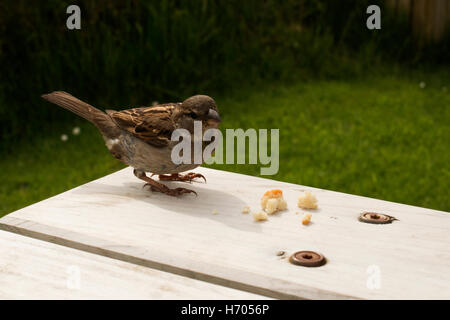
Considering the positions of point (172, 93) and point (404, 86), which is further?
point (404, 86)

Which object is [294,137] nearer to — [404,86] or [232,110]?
[232,110]

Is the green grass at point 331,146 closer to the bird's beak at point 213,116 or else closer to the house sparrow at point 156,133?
the house sparrow at point 156,133

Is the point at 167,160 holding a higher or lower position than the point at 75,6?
lower

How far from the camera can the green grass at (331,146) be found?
407 cm

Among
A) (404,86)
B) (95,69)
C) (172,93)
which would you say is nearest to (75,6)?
(95,69)

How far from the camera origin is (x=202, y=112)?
2.10 m

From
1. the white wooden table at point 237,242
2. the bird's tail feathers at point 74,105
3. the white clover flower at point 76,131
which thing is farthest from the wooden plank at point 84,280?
the white clover flower at point 76,131

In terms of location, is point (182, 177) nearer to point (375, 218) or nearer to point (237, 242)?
point (237, 242)

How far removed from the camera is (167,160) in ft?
7.13

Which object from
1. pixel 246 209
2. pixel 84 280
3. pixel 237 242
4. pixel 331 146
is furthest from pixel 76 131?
pixel 84 280

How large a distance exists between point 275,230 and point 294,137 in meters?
3.21

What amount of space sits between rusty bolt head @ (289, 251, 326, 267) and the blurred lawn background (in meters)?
2.43

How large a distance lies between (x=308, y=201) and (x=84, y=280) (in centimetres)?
84

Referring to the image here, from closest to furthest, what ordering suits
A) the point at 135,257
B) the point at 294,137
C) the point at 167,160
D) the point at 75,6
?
the point at 135,257 → the point at 167,160 → the point at 294,137 → the point at 75,6
